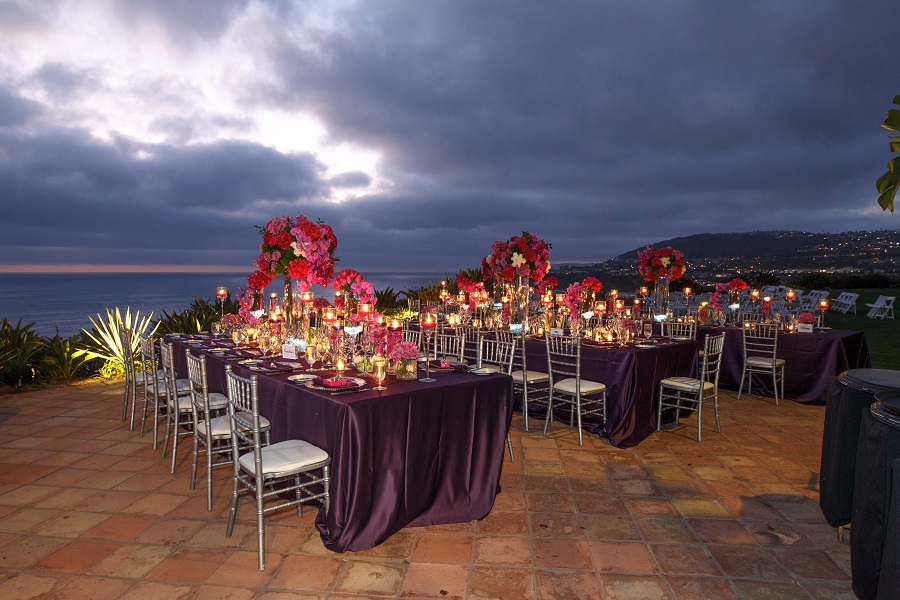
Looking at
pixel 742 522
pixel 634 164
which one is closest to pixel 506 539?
pixel 742 522

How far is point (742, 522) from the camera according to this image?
122 inches

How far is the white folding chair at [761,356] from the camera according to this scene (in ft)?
21.0

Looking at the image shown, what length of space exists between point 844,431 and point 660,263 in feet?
16.4

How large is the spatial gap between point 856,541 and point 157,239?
81.2 metres

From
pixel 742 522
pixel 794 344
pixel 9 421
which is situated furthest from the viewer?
pixel 794 344

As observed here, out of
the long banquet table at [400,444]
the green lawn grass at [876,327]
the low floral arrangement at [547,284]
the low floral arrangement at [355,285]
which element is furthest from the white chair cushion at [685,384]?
the green lawn grass at [876,327]

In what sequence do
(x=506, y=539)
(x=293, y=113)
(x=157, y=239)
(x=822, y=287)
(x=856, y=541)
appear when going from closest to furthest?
(x=856, y=541), (x=506, y=539), (x=293, y=113), (x=822, y=287), (x=157, y=239)

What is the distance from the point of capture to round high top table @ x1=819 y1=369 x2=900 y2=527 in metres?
2.62

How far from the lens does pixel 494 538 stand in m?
2.88

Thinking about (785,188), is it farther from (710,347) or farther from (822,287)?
(710,347)

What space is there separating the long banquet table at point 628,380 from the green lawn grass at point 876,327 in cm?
590

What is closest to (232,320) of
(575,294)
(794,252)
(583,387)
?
(583,387)

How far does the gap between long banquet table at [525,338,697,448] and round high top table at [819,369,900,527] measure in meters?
1.82

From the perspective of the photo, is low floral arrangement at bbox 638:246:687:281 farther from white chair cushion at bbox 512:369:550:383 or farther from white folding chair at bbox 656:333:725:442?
white chair cushion at bbox 512:369:550:383
